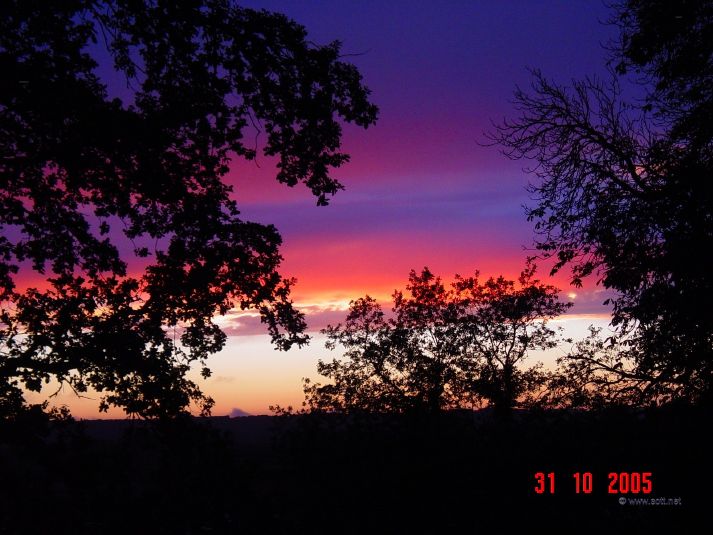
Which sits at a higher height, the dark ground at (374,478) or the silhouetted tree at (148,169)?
the silhouetted tree at (148,169)

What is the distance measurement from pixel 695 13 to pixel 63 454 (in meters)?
16.2

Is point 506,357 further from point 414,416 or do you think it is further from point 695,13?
point 695,13

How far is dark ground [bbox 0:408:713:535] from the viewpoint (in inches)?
468

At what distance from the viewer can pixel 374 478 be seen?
12.9 metres

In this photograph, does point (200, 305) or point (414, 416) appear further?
point (414, 416)

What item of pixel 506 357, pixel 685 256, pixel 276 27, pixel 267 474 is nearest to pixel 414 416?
pixel 267 474

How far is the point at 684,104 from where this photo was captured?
14766mm
